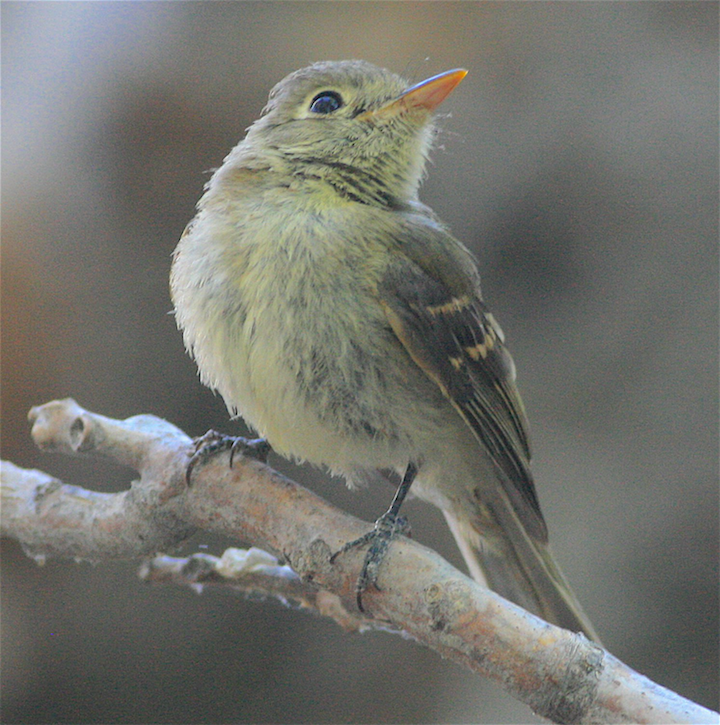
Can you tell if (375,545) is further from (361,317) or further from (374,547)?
(361,317)

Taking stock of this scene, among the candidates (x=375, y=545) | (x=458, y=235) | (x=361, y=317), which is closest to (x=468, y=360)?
(x=361, y=317)

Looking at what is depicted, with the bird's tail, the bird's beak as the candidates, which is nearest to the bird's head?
the bird's beak

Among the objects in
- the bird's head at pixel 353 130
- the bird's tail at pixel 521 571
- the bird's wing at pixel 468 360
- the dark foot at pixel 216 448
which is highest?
the bird's head at pixel 353 130

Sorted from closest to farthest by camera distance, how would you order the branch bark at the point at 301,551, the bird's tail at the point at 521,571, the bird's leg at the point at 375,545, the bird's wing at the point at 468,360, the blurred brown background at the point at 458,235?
1. the branch bark at the point at 301,551
2. the bird's leg at the point at 375,545
3. the bird's wing at the point at 468,360
4. the bird's tail at the point at 521,571
5. the blurred brown background at the point at 458,235

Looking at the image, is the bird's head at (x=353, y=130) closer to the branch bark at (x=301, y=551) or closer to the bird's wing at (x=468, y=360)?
the bird's wing at (x=468, y=360)

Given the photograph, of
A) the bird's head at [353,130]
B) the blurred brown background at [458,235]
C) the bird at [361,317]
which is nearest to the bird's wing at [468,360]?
the bird at [361,317]

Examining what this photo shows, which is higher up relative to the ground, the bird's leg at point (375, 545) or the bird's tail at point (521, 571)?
the bird's leg at point (375, 545)

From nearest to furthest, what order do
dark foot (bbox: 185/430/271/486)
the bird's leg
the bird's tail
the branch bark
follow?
the branch bark → the bird's leg → dark foot (bbox: 185/430/271/486) → the bird's tail

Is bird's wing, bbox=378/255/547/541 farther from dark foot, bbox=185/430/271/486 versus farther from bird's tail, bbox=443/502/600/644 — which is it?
dark foot, bbox=185/430/271/486
